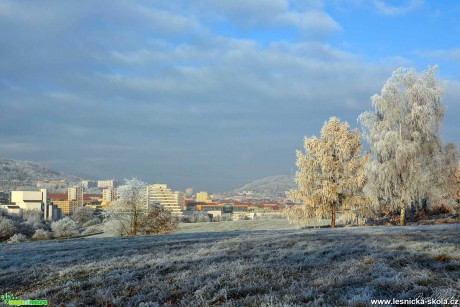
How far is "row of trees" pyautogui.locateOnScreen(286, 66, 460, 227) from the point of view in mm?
34750

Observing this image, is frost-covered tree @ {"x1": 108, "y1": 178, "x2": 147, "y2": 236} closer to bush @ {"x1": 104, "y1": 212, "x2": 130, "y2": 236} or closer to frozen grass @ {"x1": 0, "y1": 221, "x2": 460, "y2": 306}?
bush @ {"x1": 104, "y1": 212, "x2": 130, "y2": 236}

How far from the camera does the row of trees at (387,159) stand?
34.8 m

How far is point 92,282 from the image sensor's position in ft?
31.4

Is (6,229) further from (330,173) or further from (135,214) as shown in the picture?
(330,173)

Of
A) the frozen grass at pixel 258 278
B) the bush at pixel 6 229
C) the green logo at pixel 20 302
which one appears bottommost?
the bush at pixel 6 229

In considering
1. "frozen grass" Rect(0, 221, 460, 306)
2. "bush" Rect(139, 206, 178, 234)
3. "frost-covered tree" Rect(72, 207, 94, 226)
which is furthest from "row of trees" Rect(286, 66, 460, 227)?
"frost-covered tree" Rect(72, 207, 94, 226)

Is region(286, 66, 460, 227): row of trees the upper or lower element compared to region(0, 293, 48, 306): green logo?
upper

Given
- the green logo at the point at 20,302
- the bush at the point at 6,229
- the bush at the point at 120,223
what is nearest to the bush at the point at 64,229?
the bush at the point at 6,229

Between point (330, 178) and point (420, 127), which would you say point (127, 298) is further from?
point (420, 127)

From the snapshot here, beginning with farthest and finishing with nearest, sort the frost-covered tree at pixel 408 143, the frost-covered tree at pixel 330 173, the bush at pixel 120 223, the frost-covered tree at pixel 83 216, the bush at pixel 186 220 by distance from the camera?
the frost-covered tree at pixel 83 216, the bush at pixel 186 220, the bush at pixel 120 223, the frost-covered tree at pixel 330 173, the frost-covered tree at pixel 408 143

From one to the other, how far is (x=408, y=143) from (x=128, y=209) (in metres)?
35.2

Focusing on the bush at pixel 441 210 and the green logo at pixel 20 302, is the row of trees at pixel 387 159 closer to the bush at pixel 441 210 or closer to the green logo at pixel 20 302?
the bush at pixel 441 210

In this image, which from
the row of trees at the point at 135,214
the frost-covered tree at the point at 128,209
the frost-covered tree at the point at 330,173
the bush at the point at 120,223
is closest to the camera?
the frost-covered tree at the point at 330,173

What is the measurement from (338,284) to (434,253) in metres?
4.41
